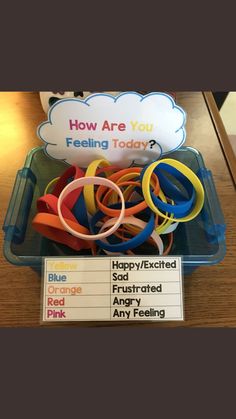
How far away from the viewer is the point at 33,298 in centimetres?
52

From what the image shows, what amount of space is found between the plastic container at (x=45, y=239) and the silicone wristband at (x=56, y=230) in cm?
3

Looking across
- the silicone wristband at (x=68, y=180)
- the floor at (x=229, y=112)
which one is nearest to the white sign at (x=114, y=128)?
the silicone wristband at (x=68, y=180)

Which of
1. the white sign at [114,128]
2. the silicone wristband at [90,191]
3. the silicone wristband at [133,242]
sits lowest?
the silicone wristband at [133,242]

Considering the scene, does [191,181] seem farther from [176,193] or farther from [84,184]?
[84,184]

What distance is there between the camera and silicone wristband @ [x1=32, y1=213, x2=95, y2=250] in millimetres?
479

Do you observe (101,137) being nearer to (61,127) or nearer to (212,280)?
(61,127)

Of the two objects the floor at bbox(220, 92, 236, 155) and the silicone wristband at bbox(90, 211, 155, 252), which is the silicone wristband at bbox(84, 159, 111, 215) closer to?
the silicone wristband at bbox(90, 211, 155, 252)

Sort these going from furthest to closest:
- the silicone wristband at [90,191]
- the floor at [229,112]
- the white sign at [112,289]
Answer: the floor at [229,112], the silicone wristband at [90,191], the white sign at [112,289]

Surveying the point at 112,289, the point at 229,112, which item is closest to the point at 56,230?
the point at 112,289

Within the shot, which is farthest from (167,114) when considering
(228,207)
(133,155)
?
(228,207)

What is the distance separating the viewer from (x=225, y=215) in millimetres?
604

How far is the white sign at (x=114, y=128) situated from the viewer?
0.48 metres

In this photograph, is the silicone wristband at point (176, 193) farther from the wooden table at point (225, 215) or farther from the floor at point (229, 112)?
the floor at point (229, 112)

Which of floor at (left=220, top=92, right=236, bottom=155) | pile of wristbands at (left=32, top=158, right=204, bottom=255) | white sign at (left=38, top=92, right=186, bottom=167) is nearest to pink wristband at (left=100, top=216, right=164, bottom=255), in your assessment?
pile of wristbands at (left=32, top=158, right=204, bottom=255)
